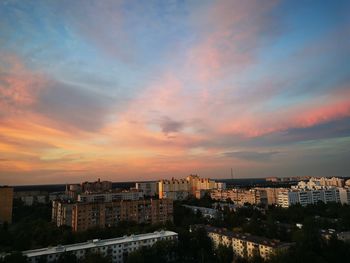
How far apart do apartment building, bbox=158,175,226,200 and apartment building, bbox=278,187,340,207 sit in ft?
39.3

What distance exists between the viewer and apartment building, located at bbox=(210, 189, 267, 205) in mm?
29987

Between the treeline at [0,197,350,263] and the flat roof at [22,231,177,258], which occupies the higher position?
the flat roof at [22,231,177,258]

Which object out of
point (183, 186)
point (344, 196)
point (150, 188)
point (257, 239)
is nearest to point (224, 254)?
point (257, 239)

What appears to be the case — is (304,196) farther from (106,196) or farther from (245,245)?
(106,196)

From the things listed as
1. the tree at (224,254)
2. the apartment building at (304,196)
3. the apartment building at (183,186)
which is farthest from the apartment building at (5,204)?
the apartment building at (304,196)

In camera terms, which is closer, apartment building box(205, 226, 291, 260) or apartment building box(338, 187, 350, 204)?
apartment building box(205, 226, 291, 260)

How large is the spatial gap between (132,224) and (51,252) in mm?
6744

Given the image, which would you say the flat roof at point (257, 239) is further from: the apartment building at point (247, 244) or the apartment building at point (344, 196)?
the apartment building at point (344, 196)

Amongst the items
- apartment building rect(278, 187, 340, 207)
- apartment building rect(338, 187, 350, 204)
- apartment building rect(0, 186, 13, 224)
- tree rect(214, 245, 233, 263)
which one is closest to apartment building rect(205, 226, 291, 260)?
tree rect(214, 245, 233, 263)

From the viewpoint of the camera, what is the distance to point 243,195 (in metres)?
32.0

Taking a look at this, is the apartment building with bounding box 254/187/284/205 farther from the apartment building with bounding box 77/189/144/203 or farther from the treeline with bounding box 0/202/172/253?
the treeline with bounding box 0/202/172/253

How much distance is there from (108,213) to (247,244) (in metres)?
9.13

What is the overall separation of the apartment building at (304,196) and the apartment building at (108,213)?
13508mm

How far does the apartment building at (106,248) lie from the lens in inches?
381
